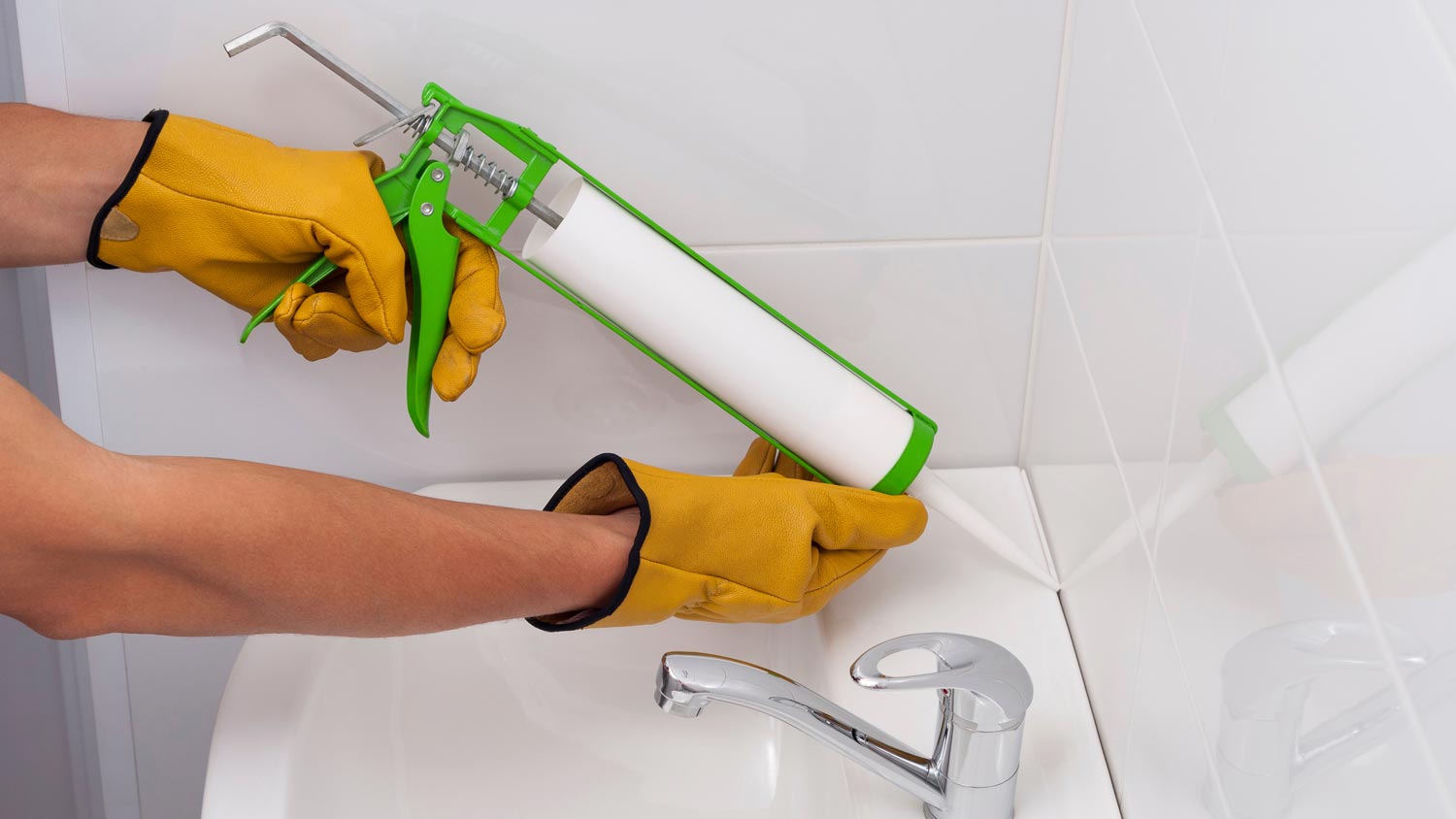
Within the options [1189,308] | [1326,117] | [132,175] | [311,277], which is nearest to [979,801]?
[1189,308]

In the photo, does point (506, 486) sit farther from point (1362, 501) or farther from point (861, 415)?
point (1362, 501)

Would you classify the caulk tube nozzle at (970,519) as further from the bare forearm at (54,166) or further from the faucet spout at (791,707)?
the bare forearm at (54,166)

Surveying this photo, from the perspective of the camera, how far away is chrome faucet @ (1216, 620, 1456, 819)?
38 centimetres

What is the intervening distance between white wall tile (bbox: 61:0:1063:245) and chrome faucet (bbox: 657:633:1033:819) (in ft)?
1.24

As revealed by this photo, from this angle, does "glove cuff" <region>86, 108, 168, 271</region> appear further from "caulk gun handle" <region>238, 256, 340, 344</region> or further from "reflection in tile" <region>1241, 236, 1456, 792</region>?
"reflection in tile" <region>1241, 236, 1456, 792</region>

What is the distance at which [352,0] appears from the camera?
2.64 ft

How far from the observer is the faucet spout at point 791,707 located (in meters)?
0.60

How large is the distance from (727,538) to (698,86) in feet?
1.05

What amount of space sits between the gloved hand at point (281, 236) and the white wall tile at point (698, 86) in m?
0.07

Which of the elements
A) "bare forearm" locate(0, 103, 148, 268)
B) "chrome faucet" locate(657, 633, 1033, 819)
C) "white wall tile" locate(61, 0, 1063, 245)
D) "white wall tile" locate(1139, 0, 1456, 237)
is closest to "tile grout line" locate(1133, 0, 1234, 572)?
"white wall tile" locate(1139, 0, 1456, 237)

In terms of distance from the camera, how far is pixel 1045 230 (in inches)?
35.5

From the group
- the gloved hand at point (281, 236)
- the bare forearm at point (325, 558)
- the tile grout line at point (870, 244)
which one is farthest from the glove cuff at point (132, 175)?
the tile grout line at point (870, 244)

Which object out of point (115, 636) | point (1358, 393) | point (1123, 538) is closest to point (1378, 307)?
point (1358, 393)

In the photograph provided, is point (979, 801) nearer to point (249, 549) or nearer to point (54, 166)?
point (249, 549)
